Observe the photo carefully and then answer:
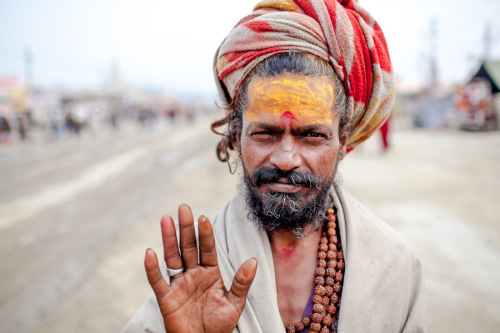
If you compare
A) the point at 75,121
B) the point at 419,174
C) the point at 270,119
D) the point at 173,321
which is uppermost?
the point at 270,119

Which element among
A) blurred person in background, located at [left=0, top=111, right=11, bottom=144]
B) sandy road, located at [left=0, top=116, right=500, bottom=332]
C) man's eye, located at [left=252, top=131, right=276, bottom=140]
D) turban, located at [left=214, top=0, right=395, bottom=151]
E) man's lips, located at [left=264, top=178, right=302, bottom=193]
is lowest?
blurred person in background, located at [left=0, top=111, right=11, bottom=144]

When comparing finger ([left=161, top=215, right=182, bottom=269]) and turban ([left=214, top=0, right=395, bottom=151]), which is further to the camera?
turban ([left=214, top=0, right=395, bottom=151])

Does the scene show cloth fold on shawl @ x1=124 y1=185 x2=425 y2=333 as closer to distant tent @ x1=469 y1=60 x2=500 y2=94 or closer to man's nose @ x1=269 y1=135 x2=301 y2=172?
A: man's nose @ x1=269 y1=135 x2=301 y2=172

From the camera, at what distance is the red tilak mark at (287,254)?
72.3 inches

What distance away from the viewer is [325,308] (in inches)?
67.2

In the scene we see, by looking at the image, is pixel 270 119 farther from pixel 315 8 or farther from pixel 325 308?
pixel 325 308

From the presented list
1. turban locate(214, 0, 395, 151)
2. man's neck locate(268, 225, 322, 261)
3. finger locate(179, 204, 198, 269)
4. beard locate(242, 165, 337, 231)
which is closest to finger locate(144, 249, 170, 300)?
finger locate(179, 204, 198, 269)

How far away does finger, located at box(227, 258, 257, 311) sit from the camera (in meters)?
1.35

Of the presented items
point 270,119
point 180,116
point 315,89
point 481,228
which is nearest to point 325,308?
point 270,119

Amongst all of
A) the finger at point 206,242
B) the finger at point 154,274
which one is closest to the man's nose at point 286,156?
the finger at point 206,242

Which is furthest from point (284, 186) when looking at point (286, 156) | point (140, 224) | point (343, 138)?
point (140, 224)

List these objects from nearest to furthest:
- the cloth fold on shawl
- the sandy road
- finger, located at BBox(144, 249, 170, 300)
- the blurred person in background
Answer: finger, located at BBox(144, 249, 170, 300) < the cloth fold on shawl < the sandy road < the blurred person in background

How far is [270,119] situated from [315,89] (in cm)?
27

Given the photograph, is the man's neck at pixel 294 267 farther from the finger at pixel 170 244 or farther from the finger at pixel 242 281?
the finger at pixel 170 244
